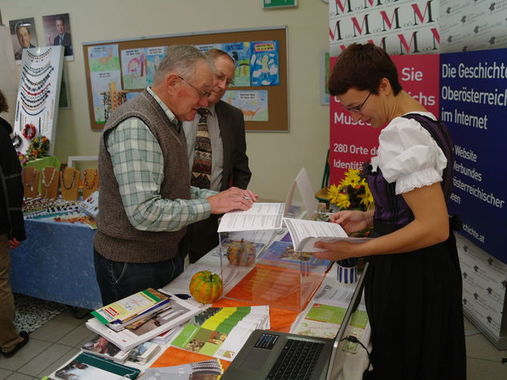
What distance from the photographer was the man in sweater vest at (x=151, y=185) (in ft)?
4.80

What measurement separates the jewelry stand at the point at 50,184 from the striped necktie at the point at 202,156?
175 cm

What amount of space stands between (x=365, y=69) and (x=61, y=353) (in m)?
2.60

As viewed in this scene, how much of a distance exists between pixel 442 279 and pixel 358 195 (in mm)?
675

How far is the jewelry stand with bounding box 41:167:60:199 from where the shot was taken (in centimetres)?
359

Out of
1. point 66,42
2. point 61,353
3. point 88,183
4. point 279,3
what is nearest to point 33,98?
point 66,42

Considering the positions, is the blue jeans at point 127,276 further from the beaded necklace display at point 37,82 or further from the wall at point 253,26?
the beaded necklace display at point 37,82

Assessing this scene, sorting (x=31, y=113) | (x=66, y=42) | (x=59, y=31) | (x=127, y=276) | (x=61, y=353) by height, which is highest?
(x=59, y=31)

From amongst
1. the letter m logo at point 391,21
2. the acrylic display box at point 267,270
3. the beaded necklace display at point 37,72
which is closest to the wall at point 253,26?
the beaded necklace display at point 37,72

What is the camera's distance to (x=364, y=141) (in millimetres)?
3195

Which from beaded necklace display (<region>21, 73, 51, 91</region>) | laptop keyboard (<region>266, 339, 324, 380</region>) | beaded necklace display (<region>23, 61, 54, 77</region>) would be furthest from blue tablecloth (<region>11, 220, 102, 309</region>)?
beaded necklace display (<region>23, 61, 54, 77</region>)

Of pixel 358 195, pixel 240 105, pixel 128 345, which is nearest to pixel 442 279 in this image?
pixel 358 195

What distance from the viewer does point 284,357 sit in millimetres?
1222

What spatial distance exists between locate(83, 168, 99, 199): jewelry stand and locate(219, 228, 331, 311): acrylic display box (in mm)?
1999

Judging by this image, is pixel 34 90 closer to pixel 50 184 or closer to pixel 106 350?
pixel 50 184
